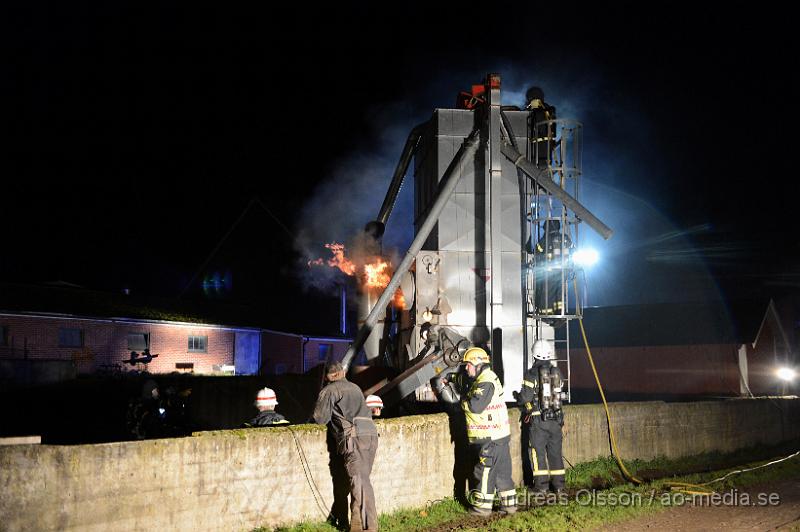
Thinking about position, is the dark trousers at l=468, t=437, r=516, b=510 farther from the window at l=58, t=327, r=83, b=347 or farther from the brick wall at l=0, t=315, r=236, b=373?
the window at l=58, t=327, r=83, b=347

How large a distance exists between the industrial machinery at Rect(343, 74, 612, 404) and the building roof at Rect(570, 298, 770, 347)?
1679cm

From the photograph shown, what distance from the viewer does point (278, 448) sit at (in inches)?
264

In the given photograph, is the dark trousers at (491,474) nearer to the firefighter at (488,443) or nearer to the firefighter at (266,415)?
the firefighter at (488,443)

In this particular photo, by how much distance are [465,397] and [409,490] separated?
1320mm

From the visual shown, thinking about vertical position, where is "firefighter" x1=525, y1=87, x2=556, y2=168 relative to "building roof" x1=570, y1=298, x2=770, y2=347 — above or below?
above

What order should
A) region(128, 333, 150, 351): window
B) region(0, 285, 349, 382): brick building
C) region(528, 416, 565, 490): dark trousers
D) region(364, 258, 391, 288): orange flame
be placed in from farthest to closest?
region(128, 333, 150, 351): window, region(0, 285, 349, 382): brick building, region(364, 258, 391, 288): orange flame, region(528, 416, 565, 490): dark trousers

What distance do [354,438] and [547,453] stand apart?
11.5ft

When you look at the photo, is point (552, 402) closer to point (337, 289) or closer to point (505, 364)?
point (505, 364)

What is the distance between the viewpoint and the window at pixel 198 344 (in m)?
27.0

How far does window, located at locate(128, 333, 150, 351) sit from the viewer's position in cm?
2484

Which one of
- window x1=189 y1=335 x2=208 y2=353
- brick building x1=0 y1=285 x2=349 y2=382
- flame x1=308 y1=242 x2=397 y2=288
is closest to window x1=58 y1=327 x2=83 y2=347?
brick building x1=0 y1=285 x2=349 y2=382

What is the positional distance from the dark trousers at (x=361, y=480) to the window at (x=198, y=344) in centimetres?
2180

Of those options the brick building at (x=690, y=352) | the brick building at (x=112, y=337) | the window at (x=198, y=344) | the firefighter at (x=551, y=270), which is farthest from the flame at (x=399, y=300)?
the brick building at (x=690, y=352)

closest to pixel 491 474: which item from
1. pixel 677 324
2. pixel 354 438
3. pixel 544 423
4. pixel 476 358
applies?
pixel 476 358
